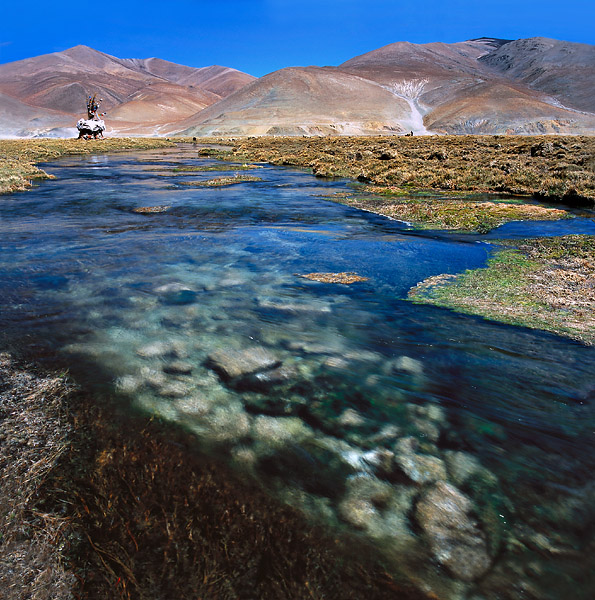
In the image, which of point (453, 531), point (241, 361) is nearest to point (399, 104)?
point (241, 361)

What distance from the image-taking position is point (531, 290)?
20.0 ft

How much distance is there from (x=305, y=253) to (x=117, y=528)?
22.4 ft

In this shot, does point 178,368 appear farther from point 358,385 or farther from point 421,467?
point 421,467

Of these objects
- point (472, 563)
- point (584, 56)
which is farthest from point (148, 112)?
point (472, 563)

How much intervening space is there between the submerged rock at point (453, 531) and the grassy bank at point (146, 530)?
1.19ft

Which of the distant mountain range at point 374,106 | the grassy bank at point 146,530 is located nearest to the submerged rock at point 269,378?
the grassy bank at point 146,530

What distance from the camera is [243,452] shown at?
314cm

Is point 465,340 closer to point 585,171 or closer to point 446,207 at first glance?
point 446,207

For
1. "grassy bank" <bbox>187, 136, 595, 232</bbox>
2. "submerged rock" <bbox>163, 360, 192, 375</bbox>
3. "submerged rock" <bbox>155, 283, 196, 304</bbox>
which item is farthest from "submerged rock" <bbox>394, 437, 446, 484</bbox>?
"grassy bank" <bbox>187, 136, 595, 232</bbox>

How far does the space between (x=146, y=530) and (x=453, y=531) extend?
1.92 meters

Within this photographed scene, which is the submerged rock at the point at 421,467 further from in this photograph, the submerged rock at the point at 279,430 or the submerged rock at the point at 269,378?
the submerged rock at the point at 269,378

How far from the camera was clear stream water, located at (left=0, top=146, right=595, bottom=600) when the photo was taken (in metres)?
2.60

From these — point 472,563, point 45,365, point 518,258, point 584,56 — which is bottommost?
point 472,563

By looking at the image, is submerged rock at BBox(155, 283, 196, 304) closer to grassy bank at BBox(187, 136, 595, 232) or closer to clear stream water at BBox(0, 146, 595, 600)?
clear stream water at BBox(0, 146, 595, 600)
